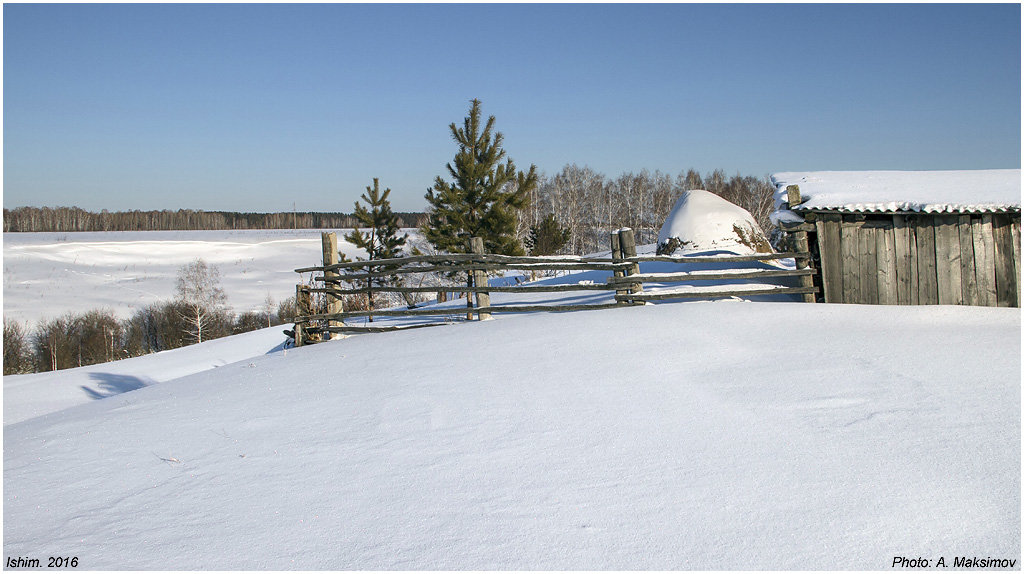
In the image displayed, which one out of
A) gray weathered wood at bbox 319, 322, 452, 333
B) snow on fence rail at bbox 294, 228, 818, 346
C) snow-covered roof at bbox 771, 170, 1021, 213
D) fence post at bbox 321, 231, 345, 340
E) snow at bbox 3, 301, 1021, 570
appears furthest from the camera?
fence post at bbox 321, 231, 345, 340

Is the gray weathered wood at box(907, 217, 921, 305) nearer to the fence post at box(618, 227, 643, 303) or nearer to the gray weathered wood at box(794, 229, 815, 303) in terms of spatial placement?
the gray weathered wood at box(794, 229, 815, 303)

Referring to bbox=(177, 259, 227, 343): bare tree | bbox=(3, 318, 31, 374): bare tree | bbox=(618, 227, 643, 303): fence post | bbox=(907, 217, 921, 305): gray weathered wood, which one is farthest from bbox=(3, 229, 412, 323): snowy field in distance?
bbox=(907, 217, 921, 305): gray weathered wood

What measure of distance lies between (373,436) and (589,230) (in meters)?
51.8

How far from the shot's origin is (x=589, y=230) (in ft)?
182

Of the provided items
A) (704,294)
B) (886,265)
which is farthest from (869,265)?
(704,294)

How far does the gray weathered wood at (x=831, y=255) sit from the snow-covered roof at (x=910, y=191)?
0.86 ft

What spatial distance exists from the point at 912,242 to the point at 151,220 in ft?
395

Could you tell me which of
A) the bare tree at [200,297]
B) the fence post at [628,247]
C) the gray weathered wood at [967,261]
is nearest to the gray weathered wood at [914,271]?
the gray weathered wood at [967,261]

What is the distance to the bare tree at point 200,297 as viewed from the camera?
1615 inches

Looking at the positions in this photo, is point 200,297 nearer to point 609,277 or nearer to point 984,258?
point 609,277

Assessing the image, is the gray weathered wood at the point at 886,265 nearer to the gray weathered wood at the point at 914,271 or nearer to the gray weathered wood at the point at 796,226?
the gray weathered wood at the point at 914,271

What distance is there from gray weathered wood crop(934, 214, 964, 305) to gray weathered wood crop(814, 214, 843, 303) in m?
1.12

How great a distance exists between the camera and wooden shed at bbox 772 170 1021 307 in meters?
8.09

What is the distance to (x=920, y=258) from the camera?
8242 mm
